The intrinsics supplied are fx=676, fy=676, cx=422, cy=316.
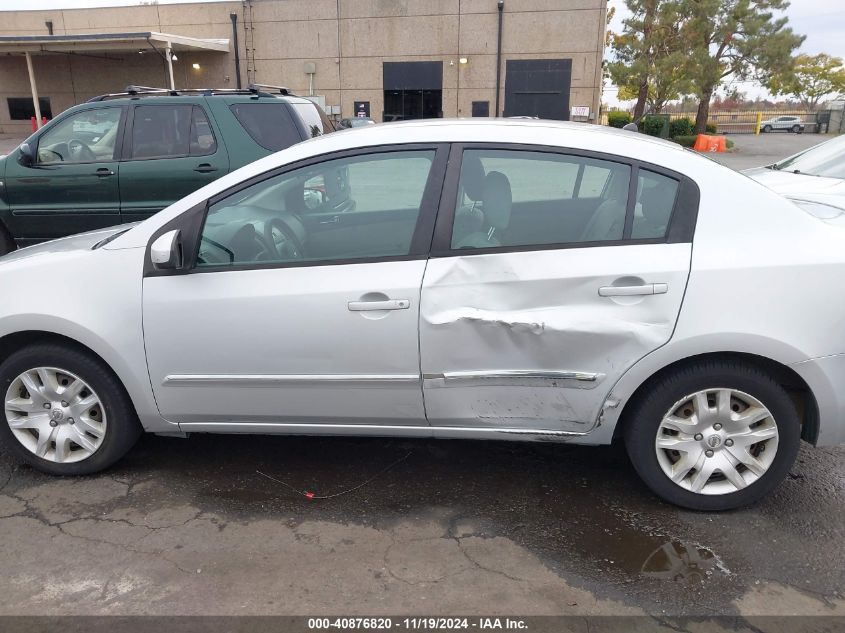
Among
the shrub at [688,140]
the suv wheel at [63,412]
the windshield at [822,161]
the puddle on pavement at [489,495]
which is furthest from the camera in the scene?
the shrub at [688,140]

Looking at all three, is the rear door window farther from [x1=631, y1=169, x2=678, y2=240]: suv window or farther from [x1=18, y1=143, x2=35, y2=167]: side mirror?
[x1=631, y1=169, x2=678, y2=240]: suv window

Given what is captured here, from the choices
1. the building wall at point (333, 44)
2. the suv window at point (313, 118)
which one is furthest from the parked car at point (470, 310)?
the building wall at point (333, 44)

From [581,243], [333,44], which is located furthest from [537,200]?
[333,44]

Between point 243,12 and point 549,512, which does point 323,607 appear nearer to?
point 549,512

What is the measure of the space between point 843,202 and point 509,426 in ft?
10.5

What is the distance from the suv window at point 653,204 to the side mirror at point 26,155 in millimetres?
6320

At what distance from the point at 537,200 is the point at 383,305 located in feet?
2.78

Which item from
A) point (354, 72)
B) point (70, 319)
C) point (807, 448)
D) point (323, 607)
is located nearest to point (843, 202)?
point (807, 448)

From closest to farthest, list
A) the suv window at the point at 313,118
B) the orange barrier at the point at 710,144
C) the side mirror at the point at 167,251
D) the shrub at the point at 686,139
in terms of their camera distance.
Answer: the side mirror at the point at 167,251 → the suv window at the point at 313,118 → the orange barrier at the point at 710,144 → the shrub at the point at 686,139

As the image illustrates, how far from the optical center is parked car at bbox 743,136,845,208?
5.75 meters

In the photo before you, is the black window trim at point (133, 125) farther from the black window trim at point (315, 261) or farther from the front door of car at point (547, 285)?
the front door of car at point (547, 285)

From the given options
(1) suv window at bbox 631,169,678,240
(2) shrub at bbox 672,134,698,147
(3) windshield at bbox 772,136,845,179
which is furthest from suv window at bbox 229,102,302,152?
(2) shrub at bbox 672,134,698,147

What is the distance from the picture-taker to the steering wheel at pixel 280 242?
3.08m

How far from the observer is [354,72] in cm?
2656
